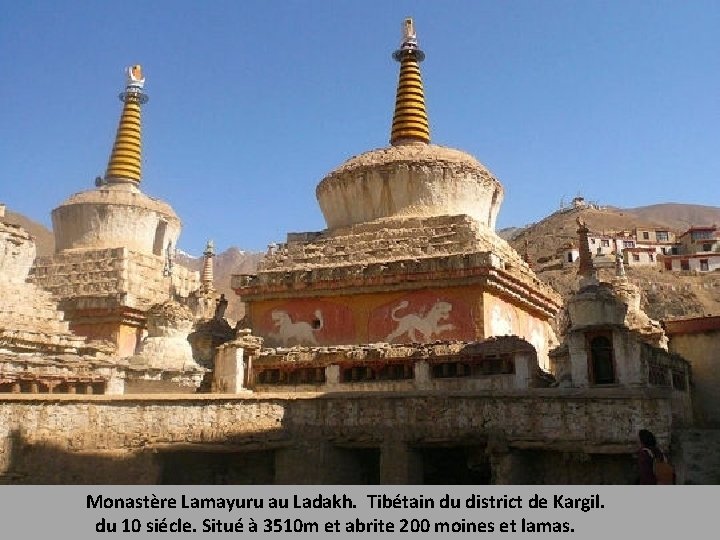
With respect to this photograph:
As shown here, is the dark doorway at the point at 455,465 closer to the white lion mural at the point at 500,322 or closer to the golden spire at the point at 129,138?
the white lion mural at the point at 500,322

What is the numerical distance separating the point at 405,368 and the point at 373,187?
7223 millimetres

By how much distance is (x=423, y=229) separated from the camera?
20.2 metres

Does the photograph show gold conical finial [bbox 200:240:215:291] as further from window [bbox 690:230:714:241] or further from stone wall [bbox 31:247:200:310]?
window [bbox 690:230:714:241]

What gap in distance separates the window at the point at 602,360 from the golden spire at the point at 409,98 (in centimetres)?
1237

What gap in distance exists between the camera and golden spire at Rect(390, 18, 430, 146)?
25219mm

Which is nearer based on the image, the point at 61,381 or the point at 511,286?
the point at 61,381

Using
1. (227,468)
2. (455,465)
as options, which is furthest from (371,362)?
(227,468)

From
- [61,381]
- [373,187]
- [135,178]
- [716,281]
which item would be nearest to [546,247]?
[716,281]

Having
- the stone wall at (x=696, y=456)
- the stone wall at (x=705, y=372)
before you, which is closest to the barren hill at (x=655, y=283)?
the stone wall at (x=705, y=372)

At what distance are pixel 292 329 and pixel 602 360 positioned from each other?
8.89m

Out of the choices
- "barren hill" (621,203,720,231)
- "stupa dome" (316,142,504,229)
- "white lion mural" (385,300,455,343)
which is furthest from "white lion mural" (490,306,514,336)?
"barren hill" (621,203,720,231)

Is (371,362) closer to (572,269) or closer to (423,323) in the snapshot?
(423,323)

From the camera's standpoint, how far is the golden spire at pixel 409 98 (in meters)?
25.2
